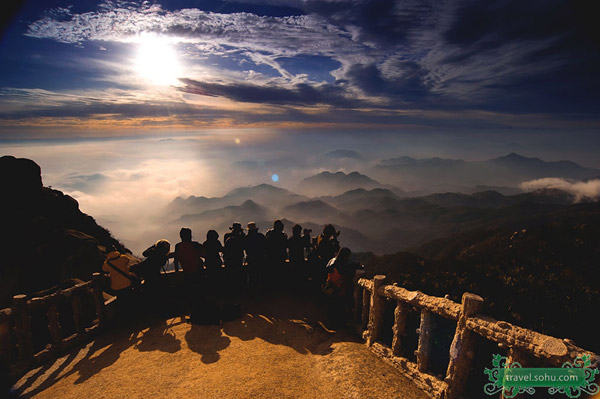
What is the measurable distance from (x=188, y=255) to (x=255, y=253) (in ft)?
6.72

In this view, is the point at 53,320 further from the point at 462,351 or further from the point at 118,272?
the point at 462,351

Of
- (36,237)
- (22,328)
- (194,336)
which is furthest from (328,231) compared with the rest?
(36,237)

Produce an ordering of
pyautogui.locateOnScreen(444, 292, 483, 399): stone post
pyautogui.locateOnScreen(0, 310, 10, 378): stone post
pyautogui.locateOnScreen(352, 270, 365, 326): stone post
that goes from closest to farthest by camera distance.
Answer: pyautogui.locateOnScreen(444, 292, 483, 399): stone post
pyautogui.locateOnScreen(0, 310, 10, 378): stone post
pyautogui.locateOnScreen(352, 270, 365, 326): stone post

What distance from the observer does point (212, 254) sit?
868cm

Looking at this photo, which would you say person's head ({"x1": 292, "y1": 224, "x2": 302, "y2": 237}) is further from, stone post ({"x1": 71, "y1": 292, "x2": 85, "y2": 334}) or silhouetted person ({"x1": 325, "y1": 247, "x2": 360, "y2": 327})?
stone post ({"x1": 71, "y1": 292, "x2": 85, "y2": 334})

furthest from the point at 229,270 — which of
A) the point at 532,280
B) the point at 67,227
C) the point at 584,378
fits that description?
the point at 532,280

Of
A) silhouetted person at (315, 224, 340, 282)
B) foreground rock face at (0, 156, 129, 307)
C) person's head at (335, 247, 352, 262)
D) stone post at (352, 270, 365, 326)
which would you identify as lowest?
foreground rock face at (0, 156, 129, 307)

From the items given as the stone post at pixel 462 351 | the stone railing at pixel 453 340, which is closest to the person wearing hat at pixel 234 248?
the stone railing at pixel 453 340

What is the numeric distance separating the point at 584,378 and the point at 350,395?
10.7 ft

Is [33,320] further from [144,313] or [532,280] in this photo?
[532,280]

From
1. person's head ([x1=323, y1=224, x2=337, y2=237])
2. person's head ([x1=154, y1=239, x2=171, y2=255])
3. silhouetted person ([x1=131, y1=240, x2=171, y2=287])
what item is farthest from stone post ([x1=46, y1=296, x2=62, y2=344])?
person's head ([x1=323, y1=224, x2=337, y2=237])

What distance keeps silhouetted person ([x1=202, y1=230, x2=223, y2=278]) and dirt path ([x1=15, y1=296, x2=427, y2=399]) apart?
1.76 m

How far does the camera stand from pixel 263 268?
922 cm

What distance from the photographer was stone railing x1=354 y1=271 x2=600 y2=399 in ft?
11.7
